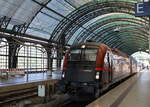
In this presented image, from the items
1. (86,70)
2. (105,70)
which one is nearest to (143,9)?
(105,70)

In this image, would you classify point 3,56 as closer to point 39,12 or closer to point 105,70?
point 39,12

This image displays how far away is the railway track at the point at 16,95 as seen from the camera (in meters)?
11.5

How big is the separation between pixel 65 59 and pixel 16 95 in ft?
14.4

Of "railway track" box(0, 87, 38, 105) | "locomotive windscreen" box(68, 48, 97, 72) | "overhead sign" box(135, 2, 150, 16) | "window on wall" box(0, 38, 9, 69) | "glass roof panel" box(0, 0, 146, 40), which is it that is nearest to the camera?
"locomotive windscreen" box(68, 48, 97, 72)

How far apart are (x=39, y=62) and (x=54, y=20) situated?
8183 millimetres

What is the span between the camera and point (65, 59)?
1161 cm

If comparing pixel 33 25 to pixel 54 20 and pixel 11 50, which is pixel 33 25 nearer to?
pixel 54 20

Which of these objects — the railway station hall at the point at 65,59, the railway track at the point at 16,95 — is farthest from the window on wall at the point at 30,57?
the railway track at the point at 16,95

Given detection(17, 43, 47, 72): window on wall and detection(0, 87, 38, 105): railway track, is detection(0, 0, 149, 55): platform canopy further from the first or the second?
detection(0, 87, 38, 105): railway track

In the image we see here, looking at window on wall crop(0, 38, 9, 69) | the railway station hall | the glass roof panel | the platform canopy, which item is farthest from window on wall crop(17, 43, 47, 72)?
the glass roof panel

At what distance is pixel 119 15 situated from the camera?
4234 cm

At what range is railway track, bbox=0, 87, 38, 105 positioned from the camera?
11496 millimetres

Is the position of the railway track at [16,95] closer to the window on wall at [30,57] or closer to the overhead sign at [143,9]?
the overhead sign at [143,9]

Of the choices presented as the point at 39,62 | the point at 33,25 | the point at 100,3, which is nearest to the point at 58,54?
the point at 39,62
